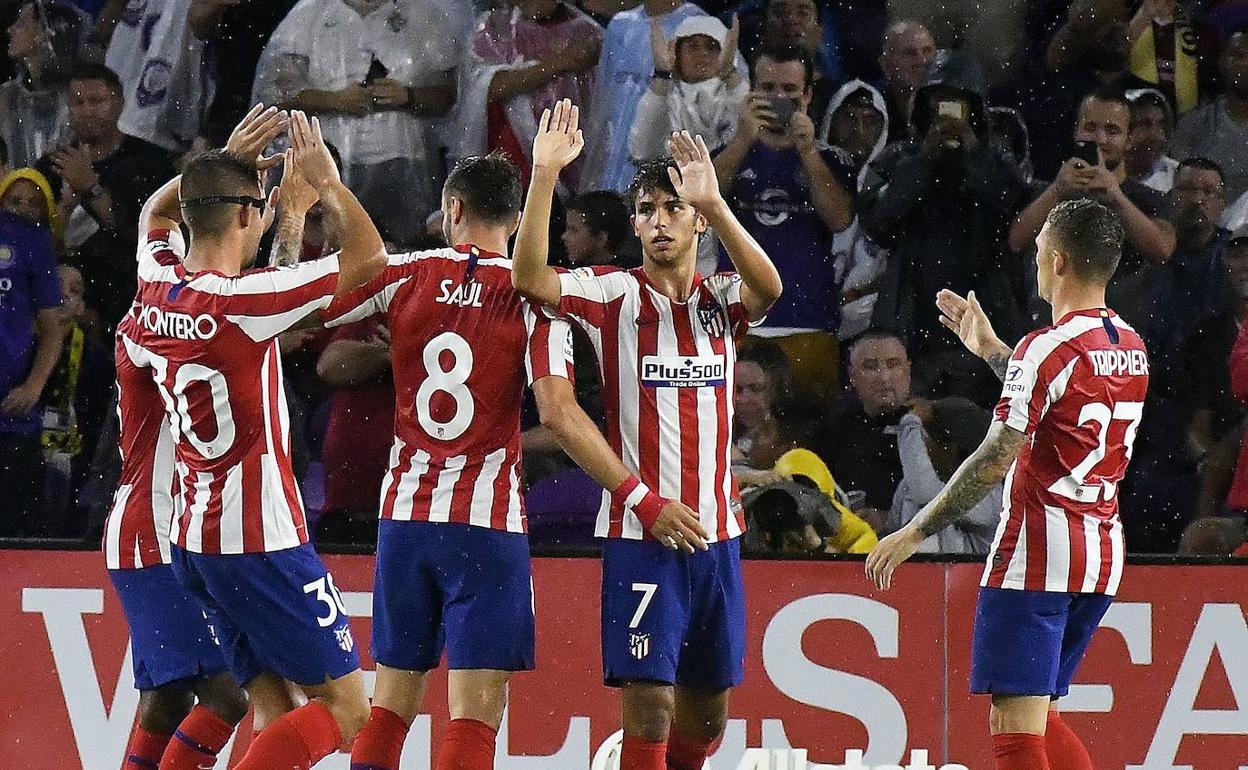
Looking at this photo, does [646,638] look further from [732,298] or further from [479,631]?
[732,298]

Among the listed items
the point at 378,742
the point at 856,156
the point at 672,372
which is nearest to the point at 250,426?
the point at 378,742

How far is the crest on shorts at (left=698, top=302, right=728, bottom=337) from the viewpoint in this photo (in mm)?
4820

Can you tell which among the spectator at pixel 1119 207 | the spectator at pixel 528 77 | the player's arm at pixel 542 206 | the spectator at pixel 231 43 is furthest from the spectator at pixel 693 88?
the player's arm at pixel 542 206

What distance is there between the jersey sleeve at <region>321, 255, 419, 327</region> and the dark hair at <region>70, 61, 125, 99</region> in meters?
2.97

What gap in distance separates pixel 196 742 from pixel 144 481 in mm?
753

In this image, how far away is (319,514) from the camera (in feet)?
21.9

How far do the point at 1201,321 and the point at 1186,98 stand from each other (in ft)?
3.42

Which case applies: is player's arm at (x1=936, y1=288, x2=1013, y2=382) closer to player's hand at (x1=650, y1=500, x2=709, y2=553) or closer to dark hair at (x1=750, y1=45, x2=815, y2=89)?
player's hand at (x1=650, y1=500, x2=709, y2=553)

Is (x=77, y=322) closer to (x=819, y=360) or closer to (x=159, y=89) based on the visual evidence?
(x=159, y=89)

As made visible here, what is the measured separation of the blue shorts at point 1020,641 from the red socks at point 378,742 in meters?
1.39

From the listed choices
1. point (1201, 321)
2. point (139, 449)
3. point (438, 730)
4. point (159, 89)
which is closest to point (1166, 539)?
point (1201, 321)

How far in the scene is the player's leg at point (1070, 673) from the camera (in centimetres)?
487

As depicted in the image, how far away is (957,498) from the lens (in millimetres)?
4723

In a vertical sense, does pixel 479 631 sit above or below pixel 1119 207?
below
